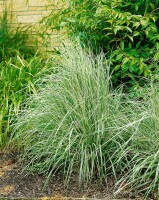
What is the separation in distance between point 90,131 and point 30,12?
11.7 ft

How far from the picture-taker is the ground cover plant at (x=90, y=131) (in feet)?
11.9

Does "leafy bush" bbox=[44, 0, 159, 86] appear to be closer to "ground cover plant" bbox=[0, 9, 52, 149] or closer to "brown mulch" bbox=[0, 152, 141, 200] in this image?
"ground cover plant" bbox=[0, 9, 52, 149]

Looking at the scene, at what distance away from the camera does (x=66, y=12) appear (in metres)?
5.45

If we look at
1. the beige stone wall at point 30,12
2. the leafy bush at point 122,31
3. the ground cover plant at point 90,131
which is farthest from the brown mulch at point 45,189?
the beige stone wall at point 30,12

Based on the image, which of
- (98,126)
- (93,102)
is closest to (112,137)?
(98,126)

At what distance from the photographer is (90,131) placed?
383cm

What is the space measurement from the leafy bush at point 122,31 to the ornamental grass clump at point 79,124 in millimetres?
525

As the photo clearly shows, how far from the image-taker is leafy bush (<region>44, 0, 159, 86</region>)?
4.48m

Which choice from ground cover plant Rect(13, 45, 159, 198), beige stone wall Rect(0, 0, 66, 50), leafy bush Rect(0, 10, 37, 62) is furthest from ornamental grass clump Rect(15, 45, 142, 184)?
beige stone wall Rect(0, 0, 66, 50)

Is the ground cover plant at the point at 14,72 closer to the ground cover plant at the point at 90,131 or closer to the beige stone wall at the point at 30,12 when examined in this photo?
the beige stone wall at the point at 30,12

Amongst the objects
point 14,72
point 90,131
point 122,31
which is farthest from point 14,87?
point 90,131

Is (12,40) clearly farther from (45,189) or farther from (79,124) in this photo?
(45,189)

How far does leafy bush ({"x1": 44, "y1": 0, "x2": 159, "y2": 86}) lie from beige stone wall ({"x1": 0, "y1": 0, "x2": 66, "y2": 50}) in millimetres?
1386

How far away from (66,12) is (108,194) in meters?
2.65
